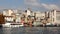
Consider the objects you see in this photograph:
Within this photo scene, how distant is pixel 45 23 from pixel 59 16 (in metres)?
3.91

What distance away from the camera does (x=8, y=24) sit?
92.4 feet

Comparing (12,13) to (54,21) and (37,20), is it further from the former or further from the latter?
(54,21)

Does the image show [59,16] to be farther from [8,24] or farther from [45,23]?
[8,24]

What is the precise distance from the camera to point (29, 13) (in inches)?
1275

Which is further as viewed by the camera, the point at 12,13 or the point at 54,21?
the point at 12,13

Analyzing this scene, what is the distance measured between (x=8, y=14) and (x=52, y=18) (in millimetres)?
7365

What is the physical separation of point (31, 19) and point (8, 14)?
4.03 meters

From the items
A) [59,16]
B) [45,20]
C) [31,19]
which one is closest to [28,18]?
[31,19]

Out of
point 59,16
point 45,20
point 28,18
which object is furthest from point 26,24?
point 59,16

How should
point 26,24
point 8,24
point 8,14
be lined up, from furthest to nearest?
1. point 8,14
2. point 26,24
3. point 8,24

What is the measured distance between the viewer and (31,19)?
105ft

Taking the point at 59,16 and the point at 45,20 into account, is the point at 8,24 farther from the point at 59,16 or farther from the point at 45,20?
the point at 59,16

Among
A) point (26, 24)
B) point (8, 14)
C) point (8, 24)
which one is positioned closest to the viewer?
point (8, 24)

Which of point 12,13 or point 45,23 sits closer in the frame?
point 45,23
